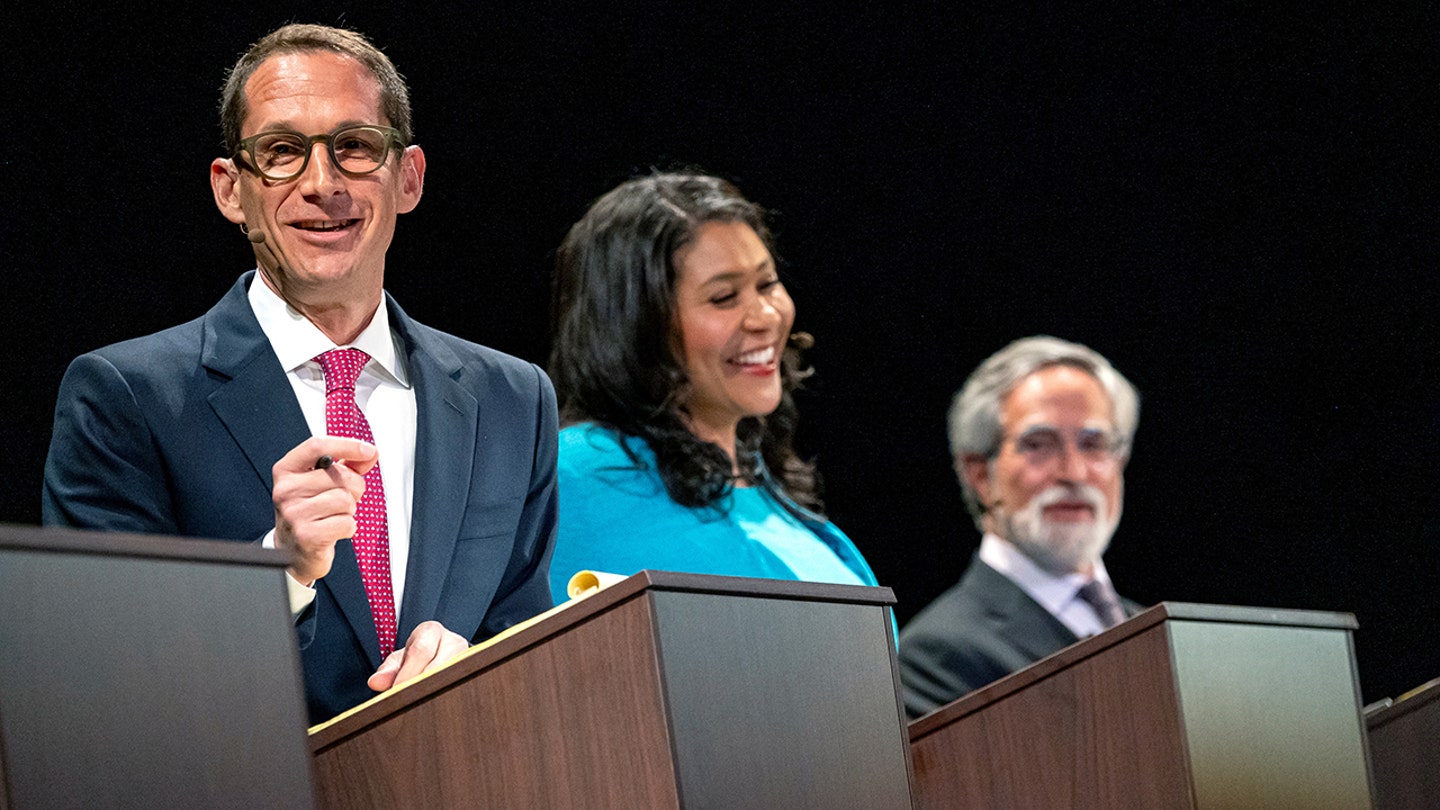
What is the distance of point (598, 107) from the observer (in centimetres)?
365

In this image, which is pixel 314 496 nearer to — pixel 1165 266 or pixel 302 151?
pixel 302 151

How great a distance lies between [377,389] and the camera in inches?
82.1

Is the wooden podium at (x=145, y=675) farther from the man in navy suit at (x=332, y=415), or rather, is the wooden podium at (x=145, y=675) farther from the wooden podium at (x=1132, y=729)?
the wooden podium at (x=1132, y=729)

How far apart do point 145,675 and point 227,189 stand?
3.16ft

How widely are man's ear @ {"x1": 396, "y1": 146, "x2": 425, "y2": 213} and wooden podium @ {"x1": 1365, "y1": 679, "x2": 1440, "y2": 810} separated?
5.64ft

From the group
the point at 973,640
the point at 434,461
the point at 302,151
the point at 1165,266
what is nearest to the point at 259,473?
the point at 434,461

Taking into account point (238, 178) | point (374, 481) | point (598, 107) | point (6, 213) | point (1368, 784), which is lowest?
point (1368, 784)

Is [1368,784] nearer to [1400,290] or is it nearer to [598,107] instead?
[598,107]

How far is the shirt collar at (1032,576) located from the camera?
3.68 metres

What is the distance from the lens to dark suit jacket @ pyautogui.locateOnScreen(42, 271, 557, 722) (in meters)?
1.86

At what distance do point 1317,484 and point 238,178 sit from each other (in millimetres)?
3311

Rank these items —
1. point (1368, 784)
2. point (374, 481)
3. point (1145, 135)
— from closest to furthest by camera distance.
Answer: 1. point (374, 481)
2. point (1368, 784)
3. point (1145, 135)

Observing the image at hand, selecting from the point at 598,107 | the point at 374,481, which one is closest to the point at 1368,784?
the point at 374,481

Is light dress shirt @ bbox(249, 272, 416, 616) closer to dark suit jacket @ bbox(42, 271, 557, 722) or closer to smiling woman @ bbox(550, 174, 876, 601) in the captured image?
dark suit jacket @ bbox(42, 271, 557, 722)
